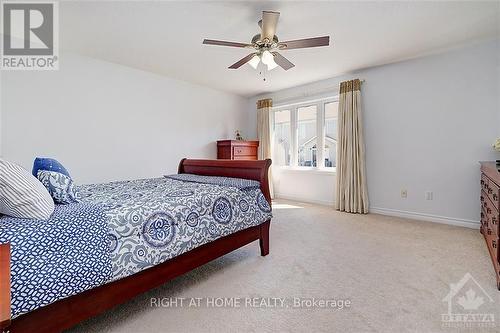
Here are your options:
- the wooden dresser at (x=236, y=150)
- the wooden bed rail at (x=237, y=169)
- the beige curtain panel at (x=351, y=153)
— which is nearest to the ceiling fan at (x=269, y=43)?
the wooden bed rail at (x=237, y=169)

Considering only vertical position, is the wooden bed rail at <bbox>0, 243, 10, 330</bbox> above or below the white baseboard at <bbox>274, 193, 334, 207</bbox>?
above

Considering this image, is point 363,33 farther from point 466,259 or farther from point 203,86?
point 203,86

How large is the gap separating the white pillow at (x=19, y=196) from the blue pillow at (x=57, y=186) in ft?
1.08

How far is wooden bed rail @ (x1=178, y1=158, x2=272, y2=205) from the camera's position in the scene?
7.47 ft

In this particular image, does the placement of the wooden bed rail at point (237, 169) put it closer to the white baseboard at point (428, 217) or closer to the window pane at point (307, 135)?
the white baseboard at point (428, 217)

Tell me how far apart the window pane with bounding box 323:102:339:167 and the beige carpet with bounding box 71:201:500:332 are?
183 centimetres

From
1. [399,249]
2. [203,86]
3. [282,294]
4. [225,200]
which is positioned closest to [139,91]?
[203,86]

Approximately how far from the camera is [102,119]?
3.42 meters

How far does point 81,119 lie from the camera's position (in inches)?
127

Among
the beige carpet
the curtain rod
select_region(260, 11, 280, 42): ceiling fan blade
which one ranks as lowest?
the beige carpet

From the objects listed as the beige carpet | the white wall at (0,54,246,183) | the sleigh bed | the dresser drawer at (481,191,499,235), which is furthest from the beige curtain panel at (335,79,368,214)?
the white wall at (0,54,246,183)

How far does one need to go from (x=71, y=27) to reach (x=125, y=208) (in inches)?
94.8

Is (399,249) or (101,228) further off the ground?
(101,228)

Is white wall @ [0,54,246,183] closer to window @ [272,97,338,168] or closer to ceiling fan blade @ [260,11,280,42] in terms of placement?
window @ [272,97,338,168]
